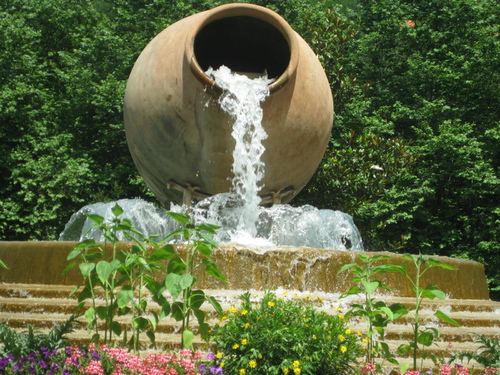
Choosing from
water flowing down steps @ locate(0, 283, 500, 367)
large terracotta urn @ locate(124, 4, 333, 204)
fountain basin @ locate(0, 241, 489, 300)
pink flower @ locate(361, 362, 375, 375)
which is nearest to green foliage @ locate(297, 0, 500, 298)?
large terracotta urn @ locate(124, 4, 333, 204)

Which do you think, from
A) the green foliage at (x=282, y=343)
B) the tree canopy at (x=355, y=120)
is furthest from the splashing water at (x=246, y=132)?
the tree canopy at (x=355, y=120)

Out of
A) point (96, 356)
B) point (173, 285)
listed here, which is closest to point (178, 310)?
point (173, 285)

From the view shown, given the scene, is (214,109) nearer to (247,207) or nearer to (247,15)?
(247,15)

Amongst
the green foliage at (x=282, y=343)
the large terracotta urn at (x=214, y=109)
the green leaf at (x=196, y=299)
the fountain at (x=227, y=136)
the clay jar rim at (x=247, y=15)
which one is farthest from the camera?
the large terracotta urn at (x=214, y=109)

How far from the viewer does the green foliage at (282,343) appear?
3217 mm

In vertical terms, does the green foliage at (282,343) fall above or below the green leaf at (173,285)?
below

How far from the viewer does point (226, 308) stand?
452cm

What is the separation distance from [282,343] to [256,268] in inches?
74.0

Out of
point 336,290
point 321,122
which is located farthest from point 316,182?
point 336,290

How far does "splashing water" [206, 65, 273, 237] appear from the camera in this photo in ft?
20.6

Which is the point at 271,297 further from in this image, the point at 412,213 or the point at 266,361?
the point at 412,213

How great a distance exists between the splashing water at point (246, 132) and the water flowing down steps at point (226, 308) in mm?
1839

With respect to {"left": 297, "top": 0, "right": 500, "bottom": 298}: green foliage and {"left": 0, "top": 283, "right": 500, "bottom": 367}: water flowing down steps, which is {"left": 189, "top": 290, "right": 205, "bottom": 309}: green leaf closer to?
{"left": 0, "top": 283, "right": 500, "bottom": 367}: water flowing down steps

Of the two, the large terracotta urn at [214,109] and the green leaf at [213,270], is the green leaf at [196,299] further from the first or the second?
the large terracotta urn at [214,109]
